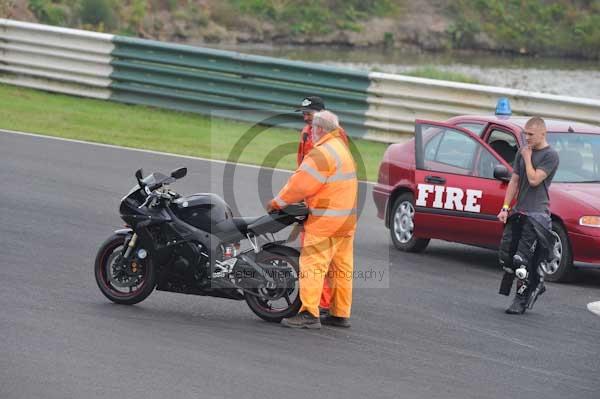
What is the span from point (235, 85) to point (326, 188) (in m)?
11.5

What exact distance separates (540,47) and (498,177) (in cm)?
3366

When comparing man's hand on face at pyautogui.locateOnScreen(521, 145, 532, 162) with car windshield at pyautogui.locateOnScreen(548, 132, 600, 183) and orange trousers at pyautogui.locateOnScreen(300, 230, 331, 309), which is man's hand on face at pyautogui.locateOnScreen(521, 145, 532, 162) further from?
orange trousers at pyautogui.locateOnScreen(300, 230, 331, 309)

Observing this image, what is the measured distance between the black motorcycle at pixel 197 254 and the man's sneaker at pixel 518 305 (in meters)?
2.11

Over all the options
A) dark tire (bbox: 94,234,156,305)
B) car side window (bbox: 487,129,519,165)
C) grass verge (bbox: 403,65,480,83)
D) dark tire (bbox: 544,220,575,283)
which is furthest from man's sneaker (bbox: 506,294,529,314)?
grass verge (bbox: 403,65,480,83)

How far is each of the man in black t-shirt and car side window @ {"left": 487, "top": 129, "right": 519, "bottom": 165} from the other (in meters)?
1.90

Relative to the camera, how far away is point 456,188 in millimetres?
12688

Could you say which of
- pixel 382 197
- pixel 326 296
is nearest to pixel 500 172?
pixel 382 197

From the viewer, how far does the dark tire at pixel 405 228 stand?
13.1 meters

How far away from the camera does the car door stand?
1245 cm

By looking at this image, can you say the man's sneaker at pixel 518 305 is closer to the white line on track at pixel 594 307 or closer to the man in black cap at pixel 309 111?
the white line on track at pixel 594 307

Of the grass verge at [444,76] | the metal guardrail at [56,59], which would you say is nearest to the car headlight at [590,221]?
the metal guardrail at [56,59]

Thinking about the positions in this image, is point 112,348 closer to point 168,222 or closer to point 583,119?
point 168,222

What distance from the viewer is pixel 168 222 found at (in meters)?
9.53

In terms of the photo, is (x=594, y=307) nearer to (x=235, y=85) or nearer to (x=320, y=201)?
(x=320, y=201)
